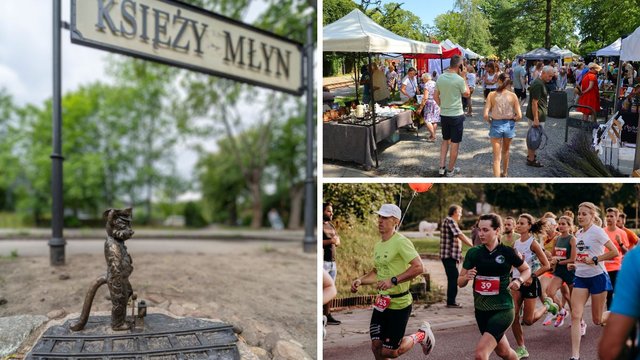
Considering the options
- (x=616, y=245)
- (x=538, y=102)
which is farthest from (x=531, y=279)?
(x=538, y=102)

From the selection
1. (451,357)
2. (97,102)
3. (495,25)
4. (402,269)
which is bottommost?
(451,357)

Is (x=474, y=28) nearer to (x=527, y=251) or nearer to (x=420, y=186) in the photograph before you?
(x=420, y=186)

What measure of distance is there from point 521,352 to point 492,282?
677mm

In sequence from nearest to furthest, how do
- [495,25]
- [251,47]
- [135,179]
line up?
[495,25]
[251,47]
[135,179]

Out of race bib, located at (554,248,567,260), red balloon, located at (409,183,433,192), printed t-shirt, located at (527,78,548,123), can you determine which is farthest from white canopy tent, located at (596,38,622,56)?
red balloon, located at (409,183,433,192)

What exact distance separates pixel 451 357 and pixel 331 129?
6.78 ft

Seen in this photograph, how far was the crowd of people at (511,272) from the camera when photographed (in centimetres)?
390

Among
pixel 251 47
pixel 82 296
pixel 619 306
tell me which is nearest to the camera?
pixel 619 306

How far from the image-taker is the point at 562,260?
423 centimetres

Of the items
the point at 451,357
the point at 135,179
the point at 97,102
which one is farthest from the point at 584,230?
the point at 97,102

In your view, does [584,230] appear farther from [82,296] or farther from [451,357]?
[82,296]

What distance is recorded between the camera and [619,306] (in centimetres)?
232

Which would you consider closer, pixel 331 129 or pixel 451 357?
pixel 451 357

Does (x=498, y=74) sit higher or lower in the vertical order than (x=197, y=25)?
lower
